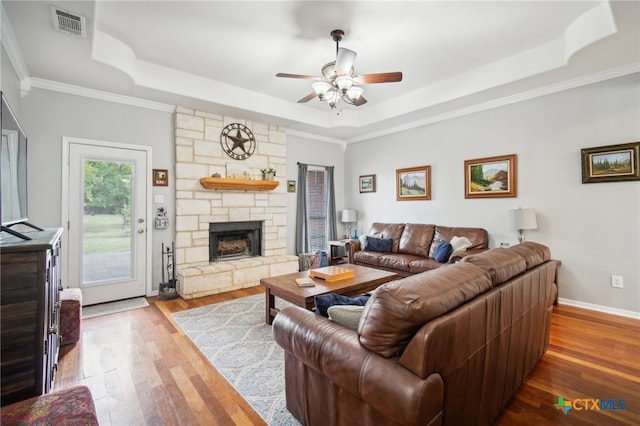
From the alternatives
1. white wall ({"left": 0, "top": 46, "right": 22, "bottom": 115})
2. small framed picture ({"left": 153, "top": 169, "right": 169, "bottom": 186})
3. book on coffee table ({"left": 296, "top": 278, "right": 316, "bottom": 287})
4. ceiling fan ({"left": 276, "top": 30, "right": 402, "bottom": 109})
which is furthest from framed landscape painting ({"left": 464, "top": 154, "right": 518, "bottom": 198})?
white wall ({"left": 0, "top": 46, "right": 22, "bottom": 115})

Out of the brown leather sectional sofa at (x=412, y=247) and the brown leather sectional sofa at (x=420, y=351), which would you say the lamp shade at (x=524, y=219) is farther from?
the brown leather sectional sofa at (x=420, y=351)

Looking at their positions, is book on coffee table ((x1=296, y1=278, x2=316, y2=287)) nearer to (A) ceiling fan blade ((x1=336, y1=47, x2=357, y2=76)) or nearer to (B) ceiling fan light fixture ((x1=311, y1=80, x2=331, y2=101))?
(B) ceiling fan light fixture ((x1=311, y1=80, x2=331, y2=101))

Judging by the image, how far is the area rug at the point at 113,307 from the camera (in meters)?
3.56

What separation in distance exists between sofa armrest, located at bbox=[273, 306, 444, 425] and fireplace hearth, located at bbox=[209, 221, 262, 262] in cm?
347

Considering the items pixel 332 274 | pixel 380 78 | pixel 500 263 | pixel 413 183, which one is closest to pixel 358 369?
pixel 500 263

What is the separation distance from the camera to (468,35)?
315 cm

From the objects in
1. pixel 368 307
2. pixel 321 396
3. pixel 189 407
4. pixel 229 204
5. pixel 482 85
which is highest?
pixel 482 85

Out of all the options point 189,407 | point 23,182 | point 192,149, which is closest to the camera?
point 189,407

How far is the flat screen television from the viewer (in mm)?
1777

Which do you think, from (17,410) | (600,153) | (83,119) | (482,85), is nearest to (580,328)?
(600,153)

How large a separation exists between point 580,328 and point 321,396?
3.08 m

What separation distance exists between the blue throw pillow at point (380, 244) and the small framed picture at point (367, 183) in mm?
1374

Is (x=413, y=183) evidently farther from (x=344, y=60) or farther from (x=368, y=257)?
(x=344, y=60)

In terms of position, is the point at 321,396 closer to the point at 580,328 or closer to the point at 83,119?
the point at 580,328
